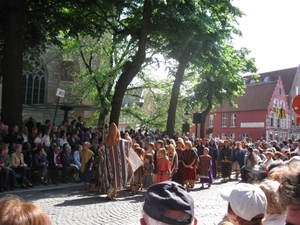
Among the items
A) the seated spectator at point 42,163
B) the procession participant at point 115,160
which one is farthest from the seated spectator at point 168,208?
the seated spectator at point 42,163

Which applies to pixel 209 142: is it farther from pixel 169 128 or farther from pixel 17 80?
pixel 17 80

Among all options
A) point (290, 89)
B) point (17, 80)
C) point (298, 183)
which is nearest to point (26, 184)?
point (17, 80)

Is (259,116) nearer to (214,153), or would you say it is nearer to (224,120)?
(224,120)

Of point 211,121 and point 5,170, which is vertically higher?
point 211,121

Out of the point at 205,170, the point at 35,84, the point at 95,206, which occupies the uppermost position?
the point at 35,84

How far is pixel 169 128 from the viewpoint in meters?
23.5

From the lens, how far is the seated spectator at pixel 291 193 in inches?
95.3

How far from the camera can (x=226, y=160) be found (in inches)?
700

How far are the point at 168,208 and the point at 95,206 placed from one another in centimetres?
799

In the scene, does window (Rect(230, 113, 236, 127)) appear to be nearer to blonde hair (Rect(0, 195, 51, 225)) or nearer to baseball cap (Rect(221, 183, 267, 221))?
baseball cap (Rect(221, 183, 267, 221))

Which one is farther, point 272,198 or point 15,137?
point 15,137

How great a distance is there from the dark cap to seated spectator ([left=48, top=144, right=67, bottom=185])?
40.6ft

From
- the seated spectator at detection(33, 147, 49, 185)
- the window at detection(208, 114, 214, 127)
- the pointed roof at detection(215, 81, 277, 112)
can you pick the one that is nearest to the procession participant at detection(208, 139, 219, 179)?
the seated spectator at detection(33, 147, 49, 185)

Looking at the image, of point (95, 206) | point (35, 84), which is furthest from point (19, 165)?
point (35, 84)
